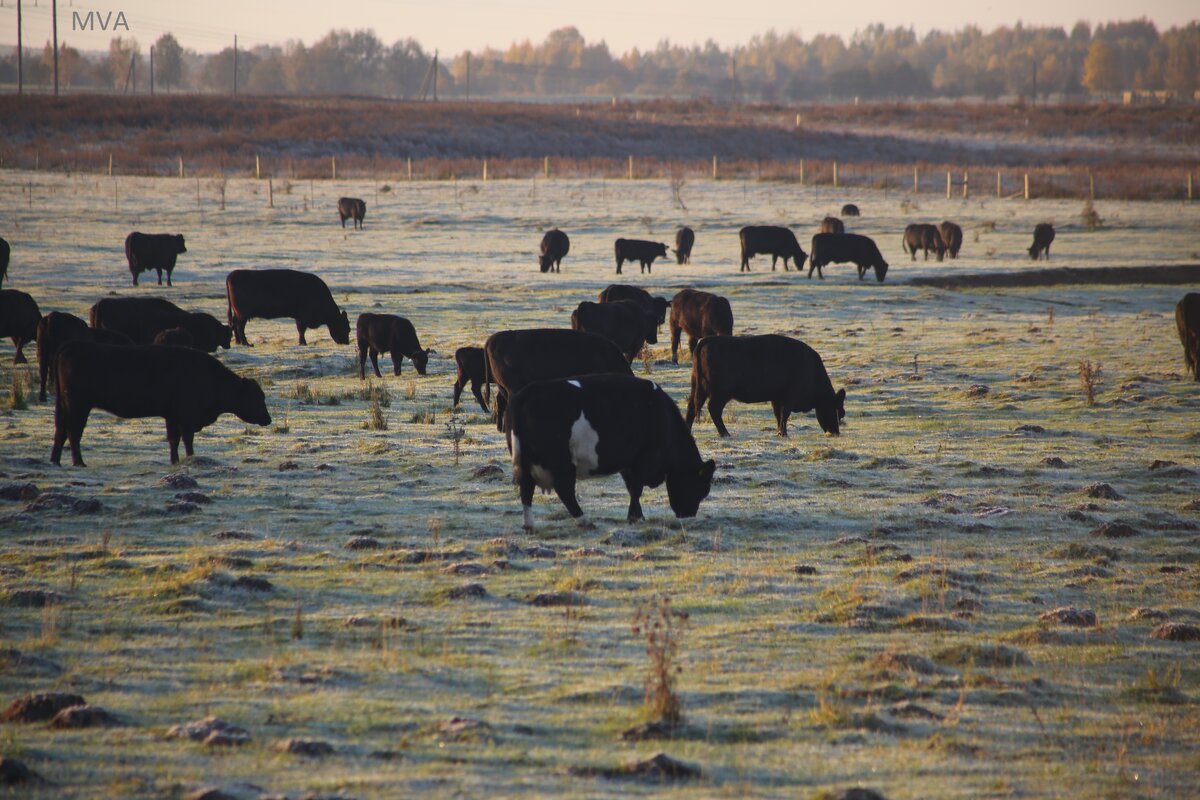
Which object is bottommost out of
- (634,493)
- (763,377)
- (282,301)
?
(634,493)

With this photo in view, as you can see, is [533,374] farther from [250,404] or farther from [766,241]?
[766,241]

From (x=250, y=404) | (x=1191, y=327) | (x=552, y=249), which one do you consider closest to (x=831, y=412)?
(x=250, y=404)

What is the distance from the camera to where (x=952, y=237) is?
35719mm

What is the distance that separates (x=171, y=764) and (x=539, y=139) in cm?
7310

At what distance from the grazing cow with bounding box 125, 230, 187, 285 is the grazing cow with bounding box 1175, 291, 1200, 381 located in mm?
20447

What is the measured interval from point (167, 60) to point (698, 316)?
15750cm

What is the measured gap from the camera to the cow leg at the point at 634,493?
10219 mm

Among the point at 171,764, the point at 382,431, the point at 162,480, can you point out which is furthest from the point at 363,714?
the point at 382,431

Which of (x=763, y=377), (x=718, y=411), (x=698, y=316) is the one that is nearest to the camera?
(x=763, y=377)

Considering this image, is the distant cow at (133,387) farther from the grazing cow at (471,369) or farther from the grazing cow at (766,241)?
the grazing cow at (766,241)

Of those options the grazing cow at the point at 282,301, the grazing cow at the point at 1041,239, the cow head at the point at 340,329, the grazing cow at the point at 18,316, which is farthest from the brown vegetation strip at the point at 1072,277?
the grazing cow at the point at 18,316

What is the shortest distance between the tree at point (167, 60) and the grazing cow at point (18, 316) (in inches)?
5918

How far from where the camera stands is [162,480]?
11.3 metres

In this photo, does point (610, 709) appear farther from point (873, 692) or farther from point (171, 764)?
point (171, 764)
